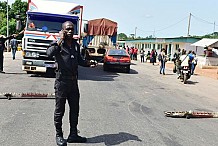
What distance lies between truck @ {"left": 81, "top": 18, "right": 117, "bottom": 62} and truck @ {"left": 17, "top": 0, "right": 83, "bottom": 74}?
861cm

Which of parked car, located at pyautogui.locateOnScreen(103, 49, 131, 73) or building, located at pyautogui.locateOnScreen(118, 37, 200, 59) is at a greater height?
building, located at pyautogui.locateOnScreen(118, 37, 200, 59)

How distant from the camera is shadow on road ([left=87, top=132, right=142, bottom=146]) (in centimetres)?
486

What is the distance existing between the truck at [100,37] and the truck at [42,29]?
861cm

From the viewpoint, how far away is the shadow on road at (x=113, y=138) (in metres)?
4.86

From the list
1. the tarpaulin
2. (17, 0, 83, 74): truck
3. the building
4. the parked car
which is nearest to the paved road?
(17, 0, 83, 74): truck

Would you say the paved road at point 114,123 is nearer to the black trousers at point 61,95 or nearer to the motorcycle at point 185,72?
the black trousers at point 61,95

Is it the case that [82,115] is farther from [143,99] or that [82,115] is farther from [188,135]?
[143,99]

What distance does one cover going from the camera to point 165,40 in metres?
41.7

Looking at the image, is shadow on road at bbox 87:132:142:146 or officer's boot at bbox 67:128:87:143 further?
shadow on road at bbox 87:132:142:146

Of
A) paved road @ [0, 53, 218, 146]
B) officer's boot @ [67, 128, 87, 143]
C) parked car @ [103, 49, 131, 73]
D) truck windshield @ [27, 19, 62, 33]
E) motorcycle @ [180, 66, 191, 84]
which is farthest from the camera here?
parked car @ [103, 49, 131, 73]

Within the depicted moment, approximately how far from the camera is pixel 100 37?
2206 centimetres

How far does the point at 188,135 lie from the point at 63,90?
2.65 m

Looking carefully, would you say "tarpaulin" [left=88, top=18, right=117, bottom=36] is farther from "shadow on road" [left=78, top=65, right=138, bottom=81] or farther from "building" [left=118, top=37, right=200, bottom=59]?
"building" [left=118, top=37, right=200, bottom=59]

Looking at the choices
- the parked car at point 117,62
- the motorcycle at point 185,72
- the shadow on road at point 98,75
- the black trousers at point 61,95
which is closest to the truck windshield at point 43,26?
the shadow on road at point 98,75
